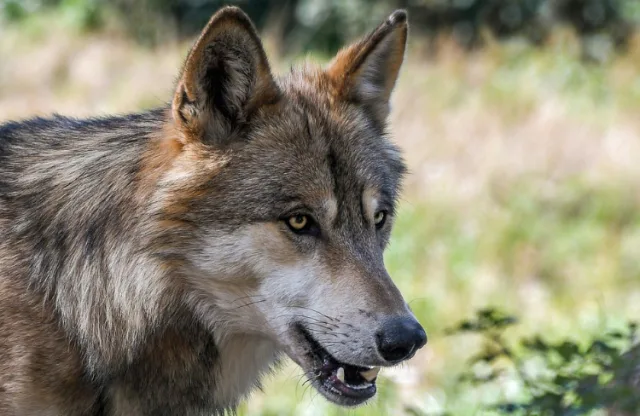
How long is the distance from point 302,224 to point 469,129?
26.0 ft

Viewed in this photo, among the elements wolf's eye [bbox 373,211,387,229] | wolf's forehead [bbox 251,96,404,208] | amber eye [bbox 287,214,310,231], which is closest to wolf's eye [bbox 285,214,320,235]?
amber eye [bbox 287,214,310,231]

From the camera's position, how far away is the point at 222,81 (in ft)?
11.7

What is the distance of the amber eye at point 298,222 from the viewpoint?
352cm

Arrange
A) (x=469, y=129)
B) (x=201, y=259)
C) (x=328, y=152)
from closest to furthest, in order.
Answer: (x=201, y=259) < (x=328, y=152) < (x=469, y=129)

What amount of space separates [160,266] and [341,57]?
129 centimetres

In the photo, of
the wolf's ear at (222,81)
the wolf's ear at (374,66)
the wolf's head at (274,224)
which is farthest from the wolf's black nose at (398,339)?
the wolf's ear at (374,66)

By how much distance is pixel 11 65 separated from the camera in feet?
41.3

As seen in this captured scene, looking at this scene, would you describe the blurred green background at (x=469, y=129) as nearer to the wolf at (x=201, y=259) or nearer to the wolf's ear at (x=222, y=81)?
the wolf at (x=201, y=259)

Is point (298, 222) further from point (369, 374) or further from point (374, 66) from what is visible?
point (374, 66)

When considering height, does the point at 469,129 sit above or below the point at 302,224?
above

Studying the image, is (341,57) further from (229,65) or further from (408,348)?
(408,348)

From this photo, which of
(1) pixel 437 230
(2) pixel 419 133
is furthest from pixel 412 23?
(1) pixel 437 230

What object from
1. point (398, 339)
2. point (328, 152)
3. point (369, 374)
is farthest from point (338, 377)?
point (328, 152)

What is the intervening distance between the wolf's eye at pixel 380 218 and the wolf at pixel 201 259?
3cm
